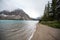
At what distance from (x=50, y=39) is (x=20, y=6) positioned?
31.8 inches

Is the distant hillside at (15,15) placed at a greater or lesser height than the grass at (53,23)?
greater

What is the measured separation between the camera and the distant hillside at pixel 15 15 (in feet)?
6.70

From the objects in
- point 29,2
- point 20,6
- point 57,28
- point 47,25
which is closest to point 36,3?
point 29,2

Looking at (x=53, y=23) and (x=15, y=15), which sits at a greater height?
(x=15, y=15)

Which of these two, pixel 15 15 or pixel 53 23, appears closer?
pixel 53 23

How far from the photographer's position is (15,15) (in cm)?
205

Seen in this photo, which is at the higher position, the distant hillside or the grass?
the distant hillside

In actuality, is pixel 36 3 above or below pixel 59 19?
above

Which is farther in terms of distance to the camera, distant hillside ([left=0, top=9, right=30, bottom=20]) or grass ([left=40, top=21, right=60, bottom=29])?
distant hillside ([left=0, top=9, right=30, bottom=20])

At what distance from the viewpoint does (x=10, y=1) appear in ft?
6.79

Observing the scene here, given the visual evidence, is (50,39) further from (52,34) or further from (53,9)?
(53,9)

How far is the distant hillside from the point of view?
2.04 metres

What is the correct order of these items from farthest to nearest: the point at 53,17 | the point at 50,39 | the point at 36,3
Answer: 1. the point at 36,3
2. the point at 53,17
3. the point at 50,39

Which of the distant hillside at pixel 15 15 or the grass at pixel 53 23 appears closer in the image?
the grass at pixel 53 23
